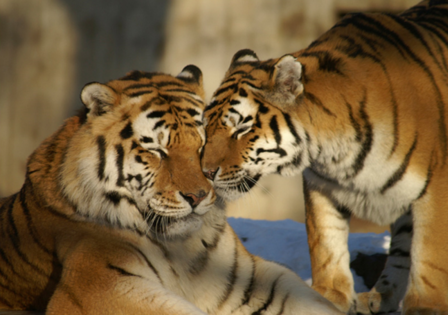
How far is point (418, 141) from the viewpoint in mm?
2395

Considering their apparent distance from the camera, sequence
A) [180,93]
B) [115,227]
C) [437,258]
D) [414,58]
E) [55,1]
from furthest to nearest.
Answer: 1. [55,1]
2. [414,58]
3. [437,258]
4. [180,93]
5. [115,227]

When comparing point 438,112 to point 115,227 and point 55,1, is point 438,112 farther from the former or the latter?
point 55,1

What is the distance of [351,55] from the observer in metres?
2.51

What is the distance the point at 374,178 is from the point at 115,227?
1097 millimetres

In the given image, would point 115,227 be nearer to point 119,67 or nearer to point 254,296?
point 254,296

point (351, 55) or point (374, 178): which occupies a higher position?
point (351, 55)

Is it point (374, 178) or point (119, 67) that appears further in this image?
point (119, 67)

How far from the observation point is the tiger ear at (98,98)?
200 cm

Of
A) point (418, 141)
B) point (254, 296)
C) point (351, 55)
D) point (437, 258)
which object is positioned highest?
point (351, 55)

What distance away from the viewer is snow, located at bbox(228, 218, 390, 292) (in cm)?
355

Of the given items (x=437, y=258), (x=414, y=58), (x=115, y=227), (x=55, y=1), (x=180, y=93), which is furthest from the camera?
(x=55, y=1)

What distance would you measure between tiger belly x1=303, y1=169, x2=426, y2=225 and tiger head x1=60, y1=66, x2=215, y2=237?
0.79 metres

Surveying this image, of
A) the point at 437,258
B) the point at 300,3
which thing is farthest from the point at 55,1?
the point at 437,258

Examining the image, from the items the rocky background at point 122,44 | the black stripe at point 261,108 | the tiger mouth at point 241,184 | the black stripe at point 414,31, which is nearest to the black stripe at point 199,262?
the tiger mouth at point 241,184
